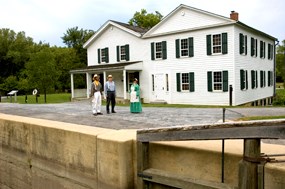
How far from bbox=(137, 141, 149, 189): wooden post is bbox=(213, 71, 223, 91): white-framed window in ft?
66.9

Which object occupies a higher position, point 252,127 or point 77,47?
point 77,47

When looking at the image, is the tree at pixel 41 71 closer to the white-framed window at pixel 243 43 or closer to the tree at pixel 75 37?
the white-framed window at pixel 243 43

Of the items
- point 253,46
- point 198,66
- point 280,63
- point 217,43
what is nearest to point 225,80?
point 198,66

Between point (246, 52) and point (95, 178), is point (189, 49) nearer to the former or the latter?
point (246, 52)

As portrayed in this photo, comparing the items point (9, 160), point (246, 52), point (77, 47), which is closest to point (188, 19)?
point (246, 52)

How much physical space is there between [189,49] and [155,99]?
5.28 m

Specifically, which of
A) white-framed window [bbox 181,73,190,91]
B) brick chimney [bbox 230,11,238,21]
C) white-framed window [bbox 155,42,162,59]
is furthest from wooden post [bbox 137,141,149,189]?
brick chimney [bbox 230,11,238,21]

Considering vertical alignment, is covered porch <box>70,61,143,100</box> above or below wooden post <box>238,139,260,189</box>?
above

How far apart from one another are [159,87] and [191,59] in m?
3.87

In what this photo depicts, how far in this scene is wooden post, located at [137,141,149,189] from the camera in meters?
3.71

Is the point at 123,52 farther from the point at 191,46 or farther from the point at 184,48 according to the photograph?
the point at 191,46

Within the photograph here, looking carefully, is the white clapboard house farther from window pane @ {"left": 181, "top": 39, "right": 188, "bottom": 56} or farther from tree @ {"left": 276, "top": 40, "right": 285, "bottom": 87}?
tree @ {"left": 276, "top": 40, "right": 285, "bottom": 87}

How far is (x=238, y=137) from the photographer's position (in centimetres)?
261

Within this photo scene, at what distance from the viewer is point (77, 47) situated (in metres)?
56.6
